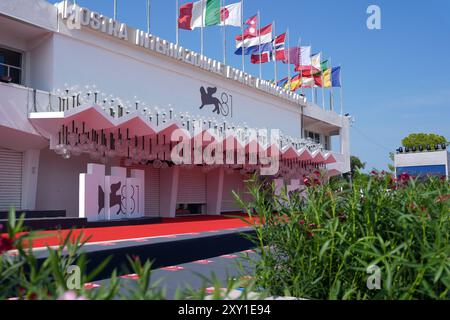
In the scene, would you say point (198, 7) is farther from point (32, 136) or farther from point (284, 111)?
point (32, 136)

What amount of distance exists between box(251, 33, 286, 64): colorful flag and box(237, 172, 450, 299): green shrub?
2127 cm

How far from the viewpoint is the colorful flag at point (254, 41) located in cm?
2408

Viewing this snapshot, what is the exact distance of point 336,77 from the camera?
2994 cm

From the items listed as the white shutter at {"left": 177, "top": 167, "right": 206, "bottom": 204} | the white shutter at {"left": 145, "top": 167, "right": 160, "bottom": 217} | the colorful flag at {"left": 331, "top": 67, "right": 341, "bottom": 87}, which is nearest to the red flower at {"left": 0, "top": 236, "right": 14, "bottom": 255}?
the white shutter at {"left": 145, "top": 167, "right": 160, "bottom": 217}

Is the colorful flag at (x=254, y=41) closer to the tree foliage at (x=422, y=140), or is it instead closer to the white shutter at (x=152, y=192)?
the white shutter at (x=152, y=192)

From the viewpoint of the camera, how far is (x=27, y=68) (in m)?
13.7

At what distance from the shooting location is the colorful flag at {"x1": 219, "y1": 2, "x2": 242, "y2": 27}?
2162cm

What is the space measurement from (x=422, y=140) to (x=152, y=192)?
4635 cm

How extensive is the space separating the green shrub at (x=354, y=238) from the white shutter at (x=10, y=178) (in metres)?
10.6

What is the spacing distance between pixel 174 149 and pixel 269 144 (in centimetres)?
495

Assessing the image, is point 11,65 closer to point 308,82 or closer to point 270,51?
point 270,51

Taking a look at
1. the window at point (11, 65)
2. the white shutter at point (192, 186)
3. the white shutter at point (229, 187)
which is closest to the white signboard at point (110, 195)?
the window at point (11, 65)

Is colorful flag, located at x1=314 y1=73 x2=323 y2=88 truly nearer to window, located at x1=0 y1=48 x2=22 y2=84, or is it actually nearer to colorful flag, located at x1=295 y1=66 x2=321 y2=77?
colorful flag, located at x1=295 y1=66 x2=321 y2=77

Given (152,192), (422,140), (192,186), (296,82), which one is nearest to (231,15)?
(296,82)
